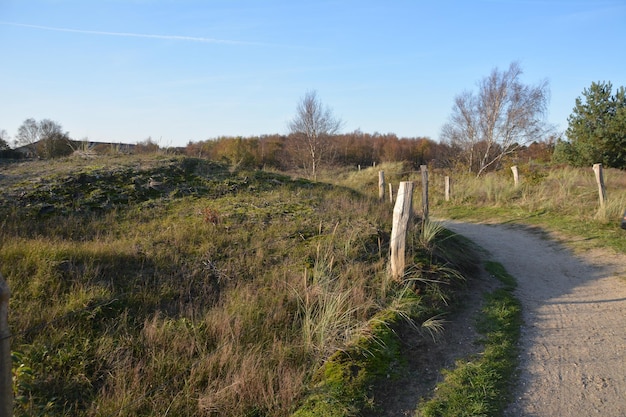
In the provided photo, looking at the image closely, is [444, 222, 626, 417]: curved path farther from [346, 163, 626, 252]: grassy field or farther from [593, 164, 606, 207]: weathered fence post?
[593, 164, 606, 207]: weathered fence post

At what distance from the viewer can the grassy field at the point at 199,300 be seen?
341cm

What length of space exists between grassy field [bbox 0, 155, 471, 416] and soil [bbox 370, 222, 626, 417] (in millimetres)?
339

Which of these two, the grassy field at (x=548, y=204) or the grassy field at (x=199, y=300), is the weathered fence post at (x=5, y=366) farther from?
the grassy field at (x=548, y=204)

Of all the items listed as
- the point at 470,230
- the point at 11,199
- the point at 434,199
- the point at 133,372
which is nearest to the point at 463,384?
the point at 133,372

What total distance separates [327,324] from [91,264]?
2848mm

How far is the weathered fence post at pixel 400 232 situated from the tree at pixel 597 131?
2498cm

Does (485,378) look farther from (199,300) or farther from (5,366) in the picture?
(5,366)

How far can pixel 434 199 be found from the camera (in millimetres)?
20266

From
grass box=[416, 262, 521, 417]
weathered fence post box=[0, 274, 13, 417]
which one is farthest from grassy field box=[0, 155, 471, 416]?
weathered fence post box=[0, 274, 13, 417]

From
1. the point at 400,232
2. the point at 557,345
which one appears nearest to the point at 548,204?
the point at 400,232

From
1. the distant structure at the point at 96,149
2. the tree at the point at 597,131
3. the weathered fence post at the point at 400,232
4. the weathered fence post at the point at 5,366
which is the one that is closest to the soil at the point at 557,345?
the weathered fence post at the point at 400,232

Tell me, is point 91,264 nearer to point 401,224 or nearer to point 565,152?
point 401,224

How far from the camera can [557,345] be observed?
478cm

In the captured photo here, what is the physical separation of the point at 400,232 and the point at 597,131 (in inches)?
1033
